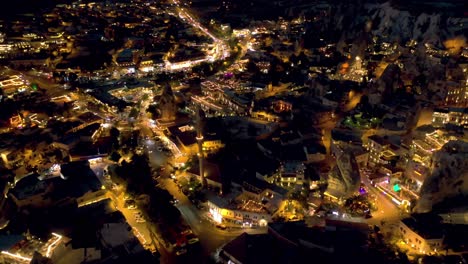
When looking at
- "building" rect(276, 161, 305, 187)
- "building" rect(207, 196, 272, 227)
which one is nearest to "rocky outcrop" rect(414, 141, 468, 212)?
"building" rect(276, 161, 305, 187)

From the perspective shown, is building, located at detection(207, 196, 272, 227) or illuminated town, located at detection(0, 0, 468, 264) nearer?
illuminated town, located at detection(0, 0, 468, 264)

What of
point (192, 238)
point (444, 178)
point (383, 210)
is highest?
point (444, 178)

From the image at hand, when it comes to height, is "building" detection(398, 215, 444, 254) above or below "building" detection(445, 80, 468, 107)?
below

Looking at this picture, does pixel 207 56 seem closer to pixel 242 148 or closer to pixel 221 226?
pixel 242 148

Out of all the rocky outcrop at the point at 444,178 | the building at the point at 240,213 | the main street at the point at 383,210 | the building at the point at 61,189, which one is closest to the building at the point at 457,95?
the rocky outcrop at the point at 444,178

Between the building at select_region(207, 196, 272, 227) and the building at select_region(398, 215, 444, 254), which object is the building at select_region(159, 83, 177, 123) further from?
the building at select_region(398, 215, 444, 254)

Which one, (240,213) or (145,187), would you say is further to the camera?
(145,187)

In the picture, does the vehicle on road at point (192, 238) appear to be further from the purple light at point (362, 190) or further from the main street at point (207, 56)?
the main street at point (207, 56)

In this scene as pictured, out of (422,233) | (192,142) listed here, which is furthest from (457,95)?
(192,142)
